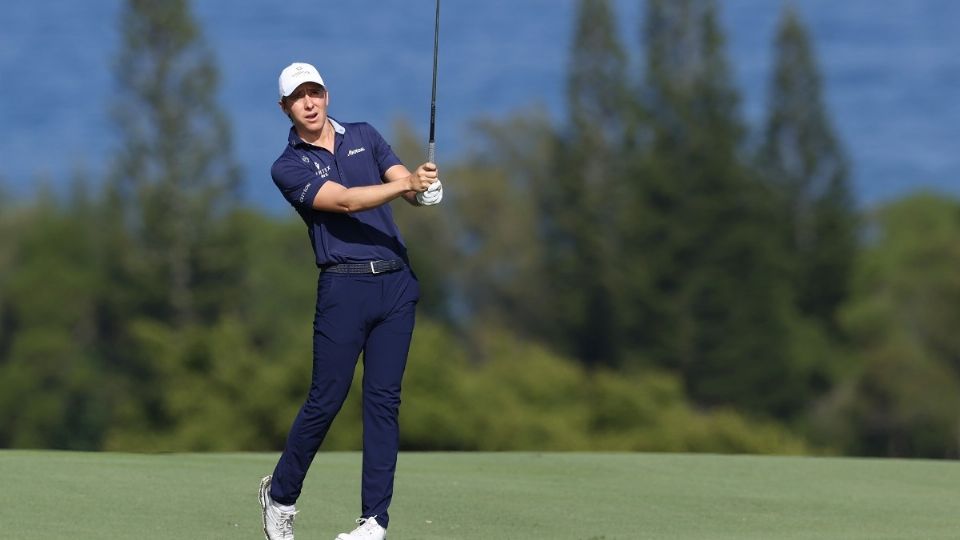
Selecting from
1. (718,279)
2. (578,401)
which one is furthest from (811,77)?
(578,401)

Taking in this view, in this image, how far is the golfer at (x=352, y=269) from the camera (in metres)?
7.99

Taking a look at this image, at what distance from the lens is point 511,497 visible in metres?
10.6

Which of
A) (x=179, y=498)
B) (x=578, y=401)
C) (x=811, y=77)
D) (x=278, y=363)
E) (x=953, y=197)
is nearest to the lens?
(x=179, y=498)

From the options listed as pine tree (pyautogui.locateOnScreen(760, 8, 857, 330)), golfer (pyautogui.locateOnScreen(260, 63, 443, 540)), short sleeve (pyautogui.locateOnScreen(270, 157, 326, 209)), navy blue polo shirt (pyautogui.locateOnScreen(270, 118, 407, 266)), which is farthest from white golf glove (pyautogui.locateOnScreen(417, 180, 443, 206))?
pine tree (pyautogui.locateOnScreen(760, 8, 857, 330))

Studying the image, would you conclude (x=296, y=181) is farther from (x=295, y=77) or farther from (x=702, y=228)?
(x=702, y=228)

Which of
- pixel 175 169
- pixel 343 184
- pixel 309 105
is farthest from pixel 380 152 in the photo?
pixel 175 169

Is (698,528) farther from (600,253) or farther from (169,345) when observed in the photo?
(600,253)

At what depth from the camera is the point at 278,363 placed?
57.1m

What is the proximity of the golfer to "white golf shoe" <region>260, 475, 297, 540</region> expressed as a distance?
264 millimetres

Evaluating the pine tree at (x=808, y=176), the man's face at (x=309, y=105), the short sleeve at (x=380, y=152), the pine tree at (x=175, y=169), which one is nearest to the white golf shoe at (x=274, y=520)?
the short sleeve at (x=380, y=152)

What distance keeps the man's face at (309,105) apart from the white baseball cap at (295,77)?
0.03 meters

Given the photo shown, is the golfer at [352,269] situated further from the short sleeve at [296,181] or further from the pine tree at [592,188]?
the pine tree at [592,188]

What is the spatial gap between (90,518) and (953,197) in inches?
4129

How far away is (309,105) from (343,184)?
1.16ft
